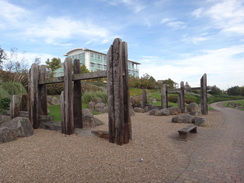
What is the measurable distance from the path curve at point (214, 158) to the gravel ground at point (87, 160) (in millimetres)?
274

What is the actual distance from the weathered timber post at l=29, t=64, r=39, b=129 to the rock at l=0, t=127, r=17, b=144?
1542mm

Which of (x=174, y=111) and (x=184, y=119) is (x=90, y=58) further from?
(x=184, y=119)

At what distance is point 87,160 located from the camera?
3.69 meters

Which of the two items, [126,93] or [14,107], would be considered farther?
[14,107]

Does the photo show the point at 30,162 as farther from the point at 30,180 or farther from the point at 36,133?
the point at 36,133

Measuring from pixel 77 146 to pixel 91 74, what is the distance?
6.47 feet

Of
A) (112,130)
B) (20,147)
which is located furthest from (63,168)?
(20,147)

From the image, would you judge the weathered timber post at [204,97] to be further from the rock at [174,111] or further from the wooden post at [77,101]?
the wooden post at [77,101]

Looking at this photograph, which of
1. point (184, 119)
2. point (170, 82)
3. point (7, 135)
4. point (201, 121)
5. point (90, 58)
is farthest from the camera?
point (90, 58)

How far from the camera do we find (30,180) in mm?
2928

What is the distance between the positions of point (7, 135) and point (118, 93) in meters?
3.31

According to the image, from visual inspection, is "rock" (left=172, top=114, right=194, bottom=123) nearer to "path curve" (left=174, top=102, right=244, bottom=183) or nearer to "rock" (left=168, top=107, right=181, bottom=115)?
"path curve" (left=174, top=102, right=244, bottom=183)

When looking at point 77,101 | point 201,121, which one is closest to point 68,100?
point 77,101

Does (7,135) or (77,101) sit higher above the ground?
(77,101)
